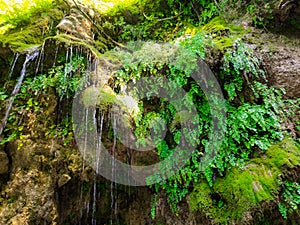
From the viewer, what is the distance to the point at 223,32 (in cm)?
515

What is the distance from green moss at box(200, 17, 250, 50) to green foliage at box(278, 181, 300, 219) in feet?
9.10

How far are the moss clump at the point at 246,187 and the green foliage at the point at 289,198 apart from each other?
0.43 feet

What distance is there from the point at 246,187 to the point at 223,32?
3.62m

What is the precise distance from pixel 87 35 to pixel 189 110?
3.29 m

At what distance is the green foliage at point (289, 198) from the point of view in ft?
10.1

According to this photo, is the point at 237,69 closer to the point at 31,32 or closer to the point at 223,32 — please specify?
the point at 223,32

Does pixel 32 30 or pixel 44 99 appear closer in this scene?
pixel 44 99

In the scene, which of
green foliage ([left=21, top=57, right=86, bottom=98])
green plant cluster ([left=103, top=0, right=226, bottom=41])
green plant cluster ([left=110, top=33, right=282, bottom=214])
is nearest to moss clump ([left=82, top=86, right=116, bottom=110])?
green foliage ([left=21, top=57, right=86, bottom=98])

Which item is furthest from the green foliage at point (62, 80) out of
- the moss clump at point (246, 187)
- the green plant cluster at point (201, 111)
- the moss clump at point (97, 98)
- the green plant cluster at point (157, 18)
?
the moss clump at point (246, 187)

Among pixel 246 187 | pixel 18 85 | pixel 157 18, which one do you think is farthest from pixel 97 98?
pixel 157 18

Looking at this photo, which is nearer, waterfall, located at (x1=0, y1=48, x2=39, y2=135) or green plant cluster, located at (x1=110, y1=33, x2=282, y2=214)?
green plant cluster, located at (x1=110, y1=33, x2=282, y2=214)

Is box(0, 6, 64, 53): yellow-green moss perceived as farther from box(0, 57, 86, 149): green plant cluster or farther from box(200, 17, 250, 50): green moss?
box(200, 17, 250, 50): green moss

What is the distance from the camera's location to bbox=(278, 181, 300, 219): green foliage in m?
3.09

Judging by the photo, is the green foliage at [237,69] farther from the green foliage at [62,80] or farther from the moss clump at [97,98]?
the green foliage at [62,80]
